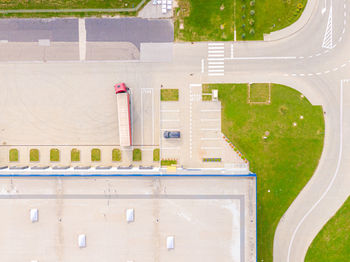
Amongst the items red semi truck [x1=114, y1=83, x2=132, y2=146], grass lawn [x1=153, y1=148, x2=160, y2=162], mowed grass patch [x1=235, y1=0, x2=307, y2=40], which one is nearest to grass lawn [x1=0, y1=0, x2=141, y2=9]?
red semi truck [x1=114, y1=83, x2=132, y2=146]

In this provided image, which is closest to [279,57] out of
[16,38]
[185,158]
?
[185,158]

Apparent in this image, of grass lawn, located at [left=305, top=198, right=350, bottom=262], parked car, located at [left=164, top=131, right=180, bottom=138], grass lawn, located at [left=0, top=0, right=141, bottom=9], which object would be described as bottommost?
grass lawn, located at [left=305, top=198, right=350, bottom=262]

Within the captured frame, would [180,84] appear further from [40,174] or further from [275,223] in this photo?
[275,223]

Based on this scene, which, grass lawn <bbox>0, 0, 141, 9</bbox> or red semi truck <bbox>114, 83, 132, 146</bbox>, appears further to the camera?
grass lawn <bbox>0, 0, 141, 9</bbox>

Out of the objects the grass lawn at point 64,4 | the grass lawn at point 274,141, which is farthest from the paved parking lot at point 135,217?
the grass lawn at point 64,4

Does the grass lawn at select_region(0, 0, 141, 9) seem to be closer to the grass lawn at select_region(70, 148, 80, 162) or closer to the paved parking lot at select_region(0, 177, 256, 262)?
the grass lawn at select_region(70, 148, 80, 162)

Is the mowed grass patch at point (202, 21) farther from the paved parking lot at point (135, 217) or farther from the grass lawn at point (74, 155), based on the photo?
the grass lawn at point (74, 155)

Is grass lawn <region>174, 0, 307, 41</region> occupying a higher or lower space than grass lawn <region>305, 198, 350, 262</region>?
higher
